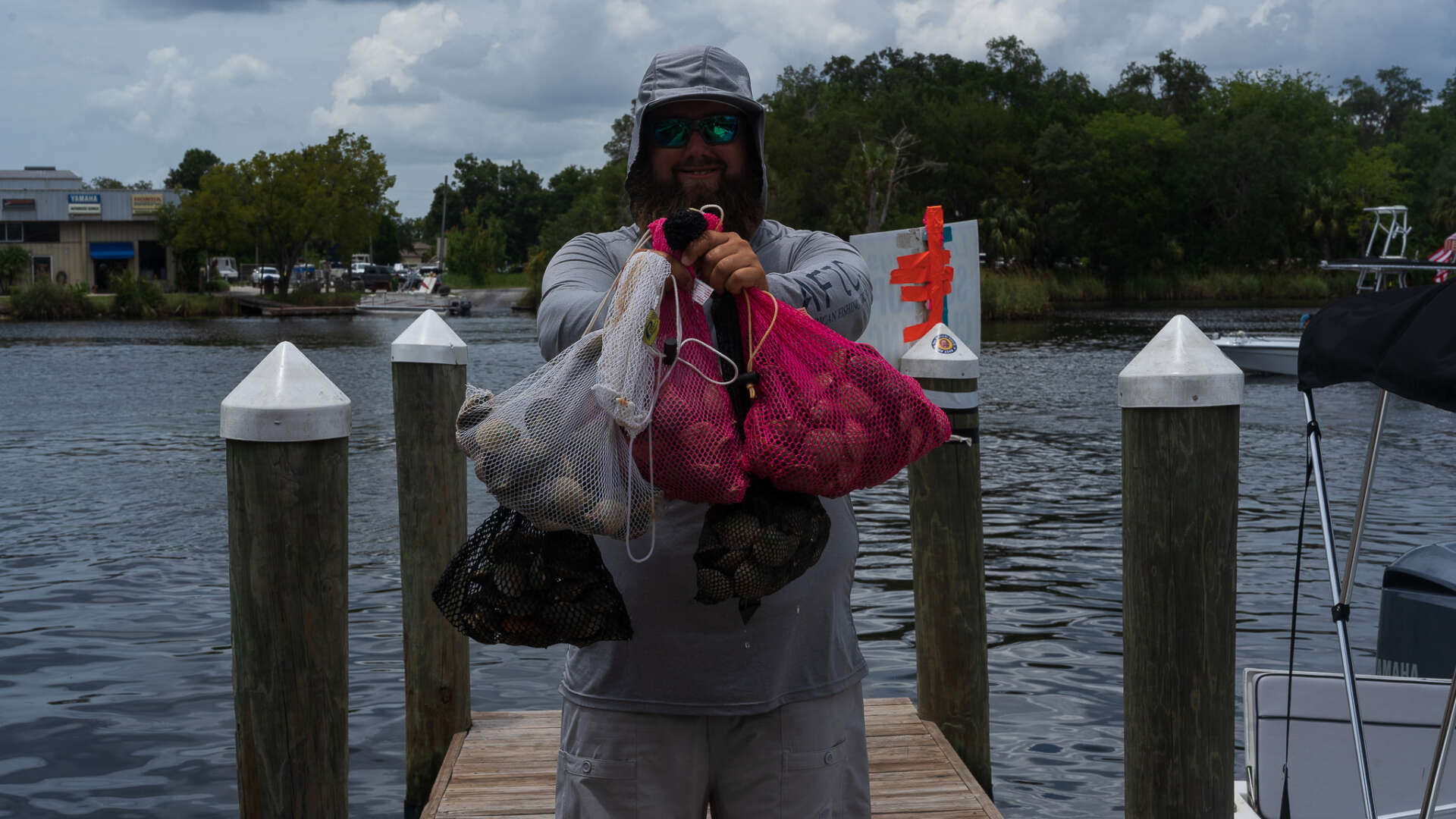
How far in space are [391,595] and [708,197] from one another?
7743 millimetres

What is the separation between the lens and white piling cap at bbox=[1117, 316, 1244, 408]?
267cm

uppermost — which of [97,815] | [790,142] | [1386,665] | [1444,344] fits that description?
[790,142]

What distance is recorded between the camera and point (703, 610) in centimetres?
238

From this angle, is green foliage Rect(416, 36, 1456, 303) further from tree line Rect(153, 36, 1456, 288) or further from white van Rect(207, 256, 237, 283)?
white van Rect(207, 256, 237, 283)

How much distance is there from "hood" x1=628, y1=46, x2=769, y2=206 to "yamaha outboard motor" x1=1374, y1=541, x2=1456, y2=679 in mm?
3282

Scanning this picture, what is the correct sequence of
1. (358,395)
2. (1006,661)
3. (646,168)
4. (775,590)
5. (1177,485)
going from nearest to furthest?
(775,590) → (646,168) → (1177,485) → (1006,661) → (358,395)

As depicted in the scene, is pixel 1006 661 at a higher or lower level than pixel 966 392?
lower

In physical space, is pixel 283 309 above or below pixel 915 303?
above

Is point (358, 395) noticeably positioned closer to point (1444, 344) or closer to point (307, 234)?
point (1444, 344)

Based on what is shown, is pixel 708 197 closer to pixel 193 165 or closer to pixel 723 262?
pixel 723 262

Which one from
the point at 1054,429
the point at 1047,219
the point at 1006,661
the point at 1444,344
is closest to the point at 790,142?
the point at 1047,219

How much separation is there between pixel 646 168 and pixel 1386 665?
3.67m

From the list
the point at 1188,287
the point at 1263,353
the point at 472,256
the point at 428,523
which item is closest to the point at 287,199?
the point at 472,256

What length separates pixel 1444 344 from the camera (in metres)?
2.79
